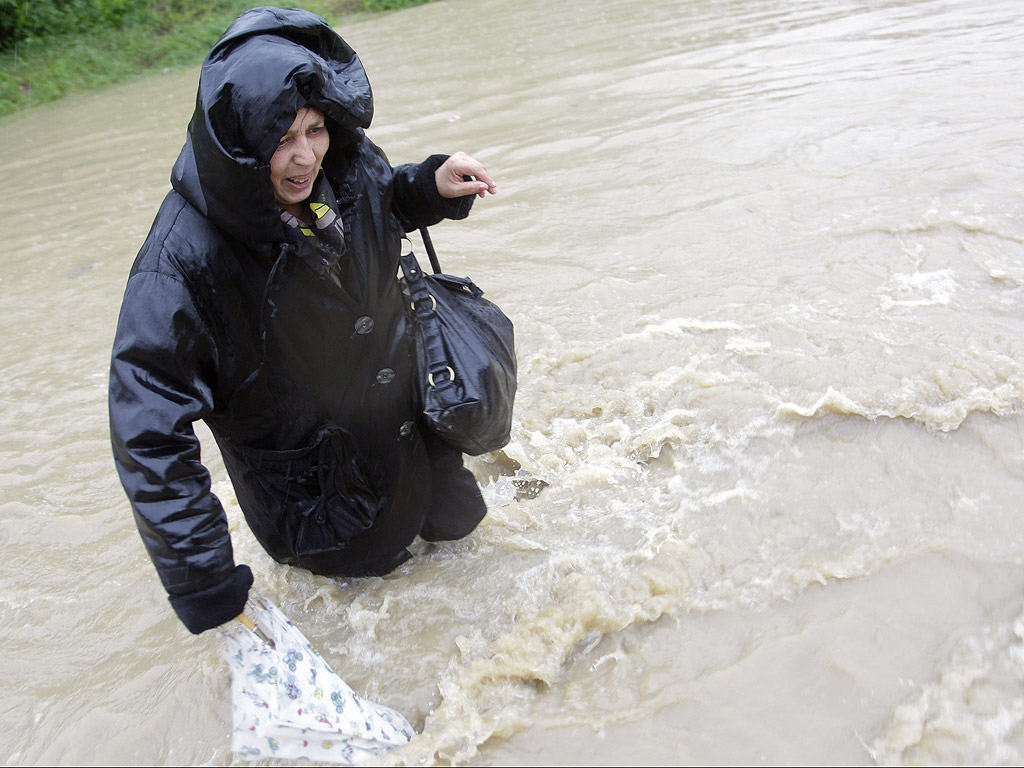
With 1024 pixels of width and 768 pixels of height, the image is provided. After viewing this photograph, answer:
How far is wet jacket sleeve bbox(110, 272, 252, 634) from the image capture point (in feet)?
5.69

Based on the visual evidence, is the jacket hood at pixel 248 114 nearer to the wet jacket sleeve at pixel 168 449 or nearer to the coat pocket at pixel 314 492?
→ the wet jacket sleeve at pixel 168 449

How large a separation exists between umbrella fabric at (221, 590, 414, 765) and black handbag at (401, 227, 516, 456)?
0.71 m

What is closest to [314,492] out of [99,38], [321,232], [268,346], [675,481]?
[268,346]

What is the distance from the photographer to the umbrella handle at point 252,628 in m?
1.90

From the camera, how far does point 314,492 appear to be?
2330 millimetres

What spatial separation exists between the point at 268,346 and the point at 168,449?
394 mm

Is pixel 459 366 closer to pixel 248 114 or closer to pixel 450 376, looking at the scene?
pixel 450 376

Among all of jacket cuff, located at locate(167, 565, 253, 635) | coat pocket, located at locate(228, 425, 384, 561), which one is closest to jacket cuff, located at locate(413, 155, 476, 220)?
coat pocket, located at locate(228, 425, 384, 561)

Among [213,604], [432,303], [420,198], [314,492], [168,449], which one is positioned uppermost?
[420,198]

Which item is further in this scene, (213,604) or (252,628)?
(252,628)

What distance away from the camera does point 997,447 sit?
3.05 meters

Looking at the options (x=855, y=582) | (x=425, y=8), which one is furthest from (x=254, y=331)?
(x=425, y=8)

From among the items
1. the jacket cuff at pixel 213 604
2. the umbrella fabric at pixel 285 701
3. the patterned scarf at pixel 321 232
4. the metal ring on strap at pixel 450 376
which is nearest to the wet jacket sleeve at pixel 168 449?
the jacket cuff at pixel 213 604

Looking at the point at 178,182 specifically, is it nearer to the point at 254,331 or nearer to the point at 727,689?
the point at 254,331
